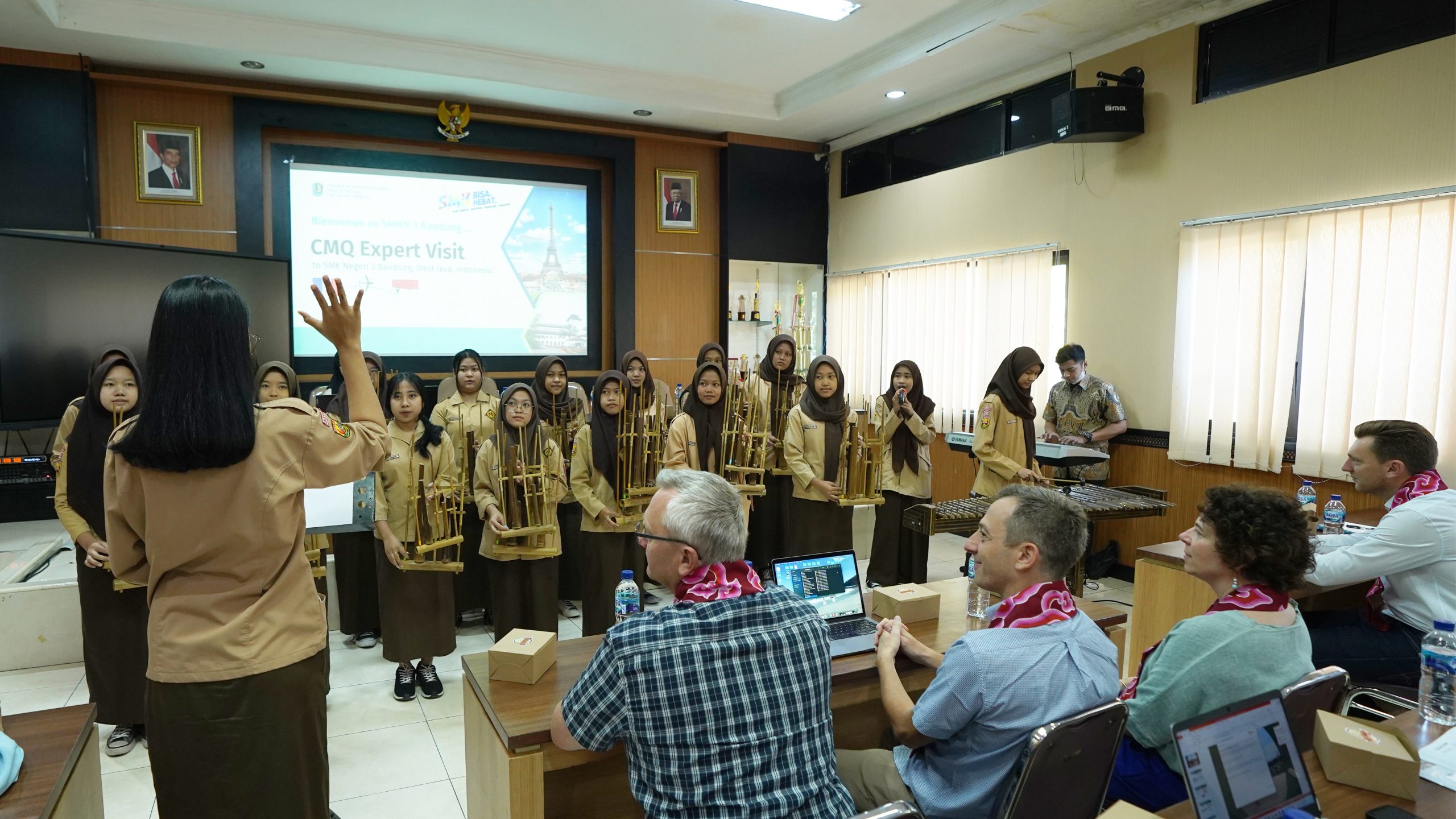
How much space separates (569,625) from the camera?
15.3 ft

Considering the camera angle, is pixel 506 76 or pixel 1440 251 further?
pixel 506 76

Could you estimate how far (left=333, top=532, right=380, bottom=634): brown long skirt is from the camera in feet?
14.0

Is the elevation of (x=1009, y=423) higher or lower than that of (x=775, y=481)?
higher

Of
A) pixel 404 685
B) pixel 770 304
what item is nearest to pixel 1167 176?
pixel 770 304

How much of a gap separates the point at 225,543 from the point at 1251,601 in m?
2.30

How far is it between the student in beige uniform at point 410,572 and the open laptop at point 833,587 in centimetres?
186

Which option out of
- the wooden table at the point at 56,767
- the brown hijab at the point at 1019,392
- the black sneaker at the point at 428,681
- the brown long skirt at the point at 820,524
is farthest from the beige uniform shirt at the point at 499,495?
the brown hijab at the point at 1019,392

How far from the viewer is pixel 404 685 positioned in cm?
364

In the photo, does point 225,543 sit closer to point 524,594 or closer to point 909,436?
point 524,594

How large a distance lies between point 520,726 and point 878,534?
11.7 ft

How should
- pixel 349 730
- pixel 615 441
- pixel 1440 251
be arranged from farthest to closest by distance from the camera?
1. pixel 615 441
2. pixel 1440 251
3. pixel 349 730

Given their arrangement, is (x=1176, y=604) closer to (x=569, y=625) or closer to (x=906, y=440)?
(x=906, y=440)

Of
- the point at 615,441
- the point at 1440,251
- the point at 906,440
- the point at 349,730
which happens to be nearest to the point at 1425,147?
the point at 1440,251

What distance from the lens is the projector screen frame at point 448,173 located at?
21.4ft
